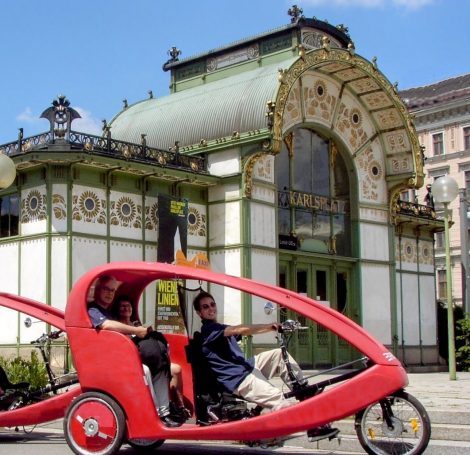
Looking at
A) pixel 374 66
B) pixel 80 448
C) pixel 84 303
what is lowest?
pixel 80 448

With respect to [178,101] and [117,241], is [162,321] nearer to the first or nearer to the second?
[117,241]

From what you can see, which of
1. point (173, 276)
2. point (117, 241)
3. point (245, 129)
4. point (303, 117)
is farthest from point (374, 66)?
point (173, 276)

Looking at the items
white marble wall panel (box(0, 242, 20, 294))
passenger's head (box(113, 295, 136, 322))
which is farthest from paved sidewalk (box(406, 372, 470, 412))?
white marble wall panel (box(0, 242, 20, 294))

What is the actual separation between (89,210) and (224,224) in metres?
3.92

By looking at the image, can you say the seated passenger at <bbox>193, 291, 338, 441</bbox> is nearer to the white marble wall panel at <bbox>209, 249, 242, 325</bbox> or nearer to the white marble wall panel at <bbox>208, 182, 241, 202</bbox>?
the white marble wall panel at <bbox>209, 249, 242, 325</bbox>

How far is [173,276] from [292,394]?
165cm

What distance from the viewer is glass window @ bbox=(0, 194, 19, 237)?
21672 mm

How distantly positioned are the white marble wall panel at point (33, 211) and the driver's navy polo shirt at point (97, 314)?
11.9 metres

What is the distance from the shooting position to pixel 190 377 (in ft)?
30.9

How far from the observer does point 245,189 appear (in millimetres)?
22969

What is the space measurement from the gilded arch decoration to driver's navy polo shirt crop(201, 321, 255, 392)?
14.7m

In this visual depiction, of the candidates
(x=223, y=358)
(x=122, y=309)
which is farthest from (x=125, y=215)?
(x=223, y=358)

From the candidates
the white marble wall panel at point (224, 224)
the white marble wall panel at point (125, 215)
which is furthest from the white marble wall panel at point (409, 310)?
the white marble wall panel at point (125, 215)

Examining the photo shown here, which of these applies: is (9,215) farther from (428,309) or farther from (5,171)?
(428,309)
